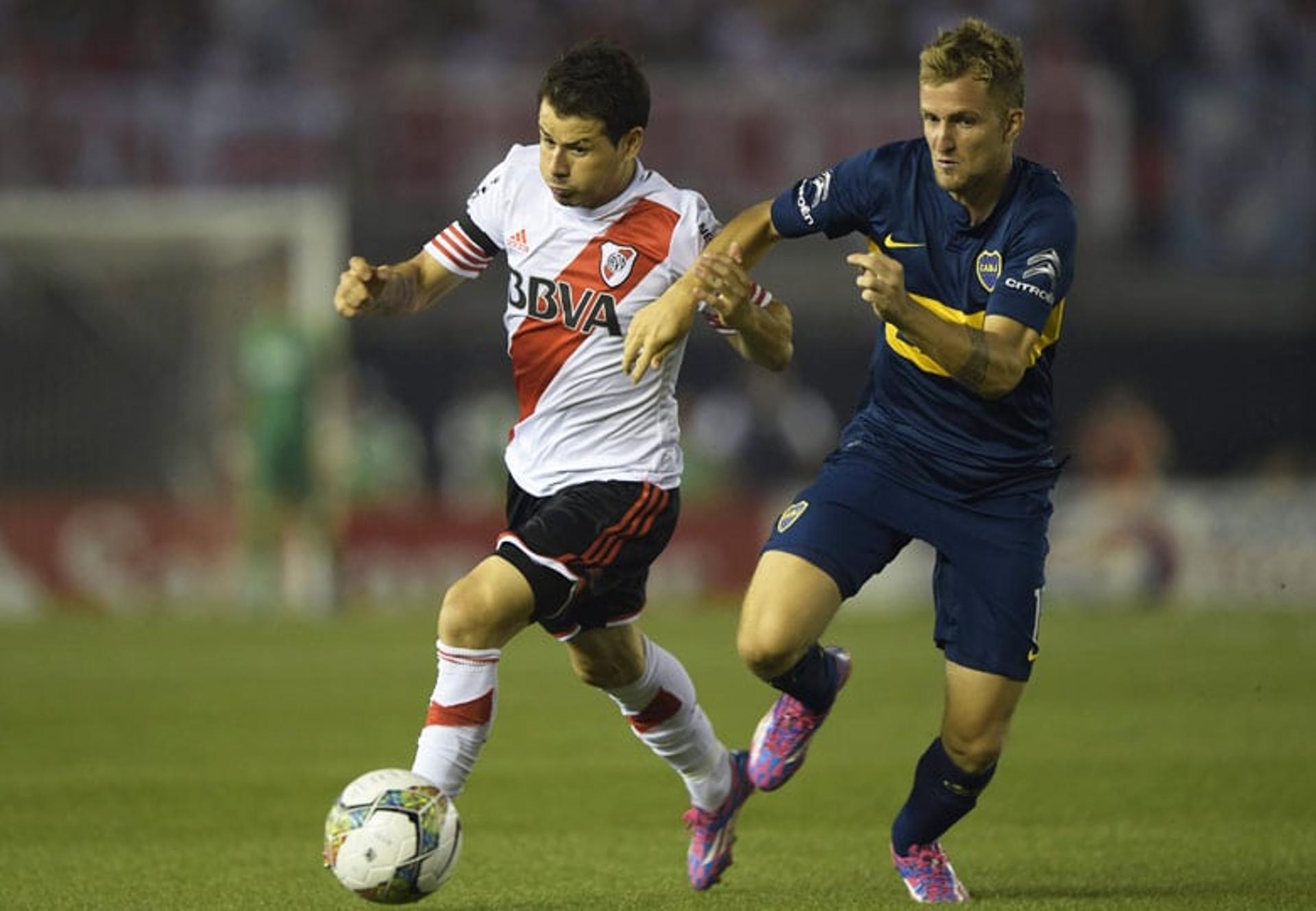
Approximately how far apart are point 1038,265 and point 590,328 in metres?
1.32

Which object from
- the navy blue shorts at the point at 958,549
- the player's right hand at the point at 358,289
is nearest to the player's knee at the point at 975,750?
the navy blue shorts at the point at 958,549

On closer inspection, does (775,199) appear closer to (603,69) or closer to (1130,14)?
(603,69)

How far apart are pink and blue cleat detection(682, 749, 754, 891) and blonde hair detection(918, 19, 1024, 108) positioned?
220cm

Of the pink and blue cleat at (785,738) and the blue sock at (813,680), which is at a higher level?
the blue sock at (813,680)

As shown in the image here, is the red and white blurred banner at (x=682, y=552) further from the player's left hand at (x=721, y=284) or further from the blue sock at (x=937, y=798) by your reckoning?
the player's left hand at (x=721, y=284)

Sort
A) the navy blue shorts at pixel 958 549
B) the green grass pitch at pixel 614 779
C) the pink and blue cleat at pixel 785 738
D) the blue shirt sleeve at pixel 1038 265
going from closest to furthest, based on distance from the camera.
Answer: the blue shirt sleeve at pixel 1038 265 → the navy blue shorts at pixel 958 549 → the green grass pitch at pixel 614 779 → the pink and blue cleat at pixel 785 738

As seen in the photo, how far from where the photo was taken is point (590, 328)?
626cm

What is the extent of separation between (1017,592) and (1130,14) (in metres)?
20.0

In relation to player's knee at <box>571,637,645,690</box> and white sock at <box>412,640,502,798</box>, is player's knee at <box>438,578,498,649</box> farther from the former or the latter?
player's knee at <box>571,637,645,690</box>

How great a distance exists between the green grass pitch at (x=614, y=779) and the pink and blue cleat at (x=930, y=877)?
8cm

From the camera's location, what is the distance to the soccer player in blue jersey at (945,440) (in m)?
5.73

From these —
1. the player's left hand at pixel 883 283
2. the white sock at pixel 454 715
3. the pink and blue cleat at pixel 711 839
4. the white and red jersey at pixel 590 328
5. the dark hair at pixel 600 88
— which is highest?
the dark hair at pixel 600 88

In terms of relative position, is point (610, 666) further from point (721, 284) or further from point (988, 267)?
point (988, 267)

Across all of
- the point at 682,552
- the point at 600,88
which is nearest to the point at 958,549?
the point at 600,88
